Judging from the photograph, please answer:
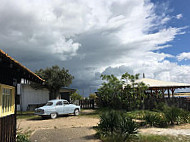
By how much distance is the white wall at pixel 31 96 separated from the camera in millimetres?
23297

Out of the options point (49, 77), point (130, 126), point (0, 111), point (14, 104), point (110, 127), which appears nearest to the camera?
point (0, 111)

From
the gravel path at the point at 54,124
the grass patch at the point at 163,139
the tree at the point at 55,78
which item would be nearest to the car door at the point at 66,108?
the gravel path at the point at 54,124

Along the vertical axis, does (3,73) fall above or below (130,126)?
above

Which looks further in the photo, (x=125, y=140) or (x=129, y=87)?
(x=129, y=87)

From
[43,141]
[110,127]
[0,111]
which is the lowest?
[43,141]

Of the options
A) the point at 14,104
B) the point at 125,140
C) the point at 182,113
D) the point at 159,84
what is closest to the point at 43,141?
the point at 14,104

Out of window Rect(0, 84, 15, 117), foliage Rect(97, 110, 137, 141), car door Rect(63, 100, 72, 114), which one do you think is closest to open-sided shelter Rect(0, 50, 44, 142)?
window Rect(0, 84, 15, 117)

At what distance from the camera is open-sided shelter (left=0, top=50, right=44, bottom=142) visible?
5160 mm

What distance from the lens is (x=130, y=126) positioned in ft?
23.5

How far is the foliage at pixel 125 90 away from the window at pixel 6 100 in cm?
1165

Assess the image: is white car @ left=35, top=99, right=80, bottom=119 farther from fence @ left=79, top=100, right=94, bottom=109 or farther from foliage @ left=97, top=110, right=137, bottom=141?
fence @ left=79, top=100, right=94, bottom=109

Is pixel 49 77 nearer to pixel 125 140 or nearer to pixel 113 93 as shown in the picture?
pixel 113 93

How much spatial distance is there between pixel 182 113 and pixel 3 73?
10113 millimetres

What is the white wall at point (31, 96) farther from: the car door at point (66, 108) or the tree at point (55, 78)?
the car door at point (66, 108)
